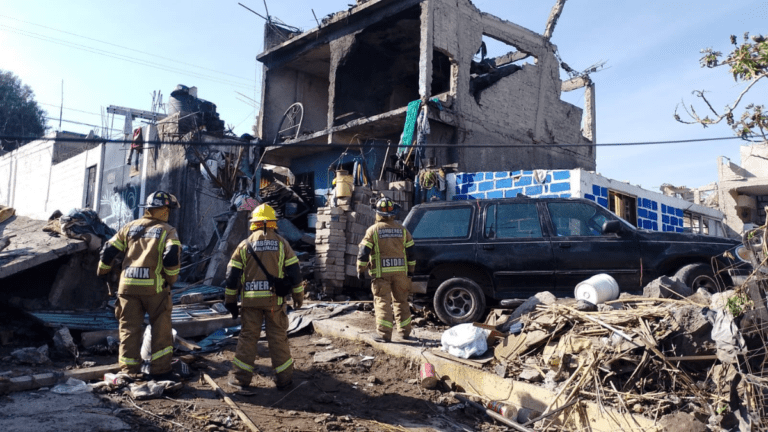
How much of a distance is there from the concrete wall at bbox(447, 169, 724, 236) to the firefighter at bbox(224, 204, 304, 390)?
8317 mm

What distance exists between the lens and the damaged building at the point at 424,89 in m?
16.2

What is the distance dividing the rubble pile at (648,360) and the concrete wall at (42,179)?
64.8 feet

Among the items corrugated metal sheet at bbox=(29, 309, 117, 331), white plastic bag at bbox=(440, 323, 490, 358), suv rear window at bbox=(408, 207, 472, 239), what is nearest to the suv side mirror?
suv rear window at bbox=(408, 207, 472, 239)

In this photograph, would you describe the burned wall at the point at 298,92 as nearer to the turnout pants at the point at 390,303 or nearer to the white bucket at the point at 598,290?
the turnout pants at the point at 390,303

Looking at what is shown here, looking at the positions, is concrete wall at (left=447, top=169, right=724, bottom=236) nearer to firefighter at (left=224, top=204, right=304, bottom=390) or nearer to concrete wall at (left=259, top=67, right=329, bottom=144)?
firefighter at (left=224, top=204, right=304, bottom=390)

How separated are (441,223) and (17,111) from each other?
1276 inches

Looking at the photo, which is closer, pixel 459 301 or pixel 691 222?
pixel 459 301

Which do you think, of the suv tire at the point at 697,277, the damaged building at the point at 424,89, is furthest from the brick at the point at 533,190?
the suv tire at the point at 697,277

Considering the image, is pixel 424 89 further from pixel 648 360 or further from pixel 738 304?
pixel 738 304

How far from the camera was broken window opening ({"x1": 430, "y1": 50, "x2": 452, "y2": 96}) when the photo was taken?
18656 mm

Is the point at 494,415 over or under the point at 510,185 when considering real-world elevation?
under

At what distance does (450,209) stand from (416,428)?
3643mm

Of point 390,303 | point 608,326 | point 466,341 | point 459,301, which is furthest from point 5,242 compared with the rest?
point 608,326

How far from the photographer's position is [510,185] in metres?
13.6
